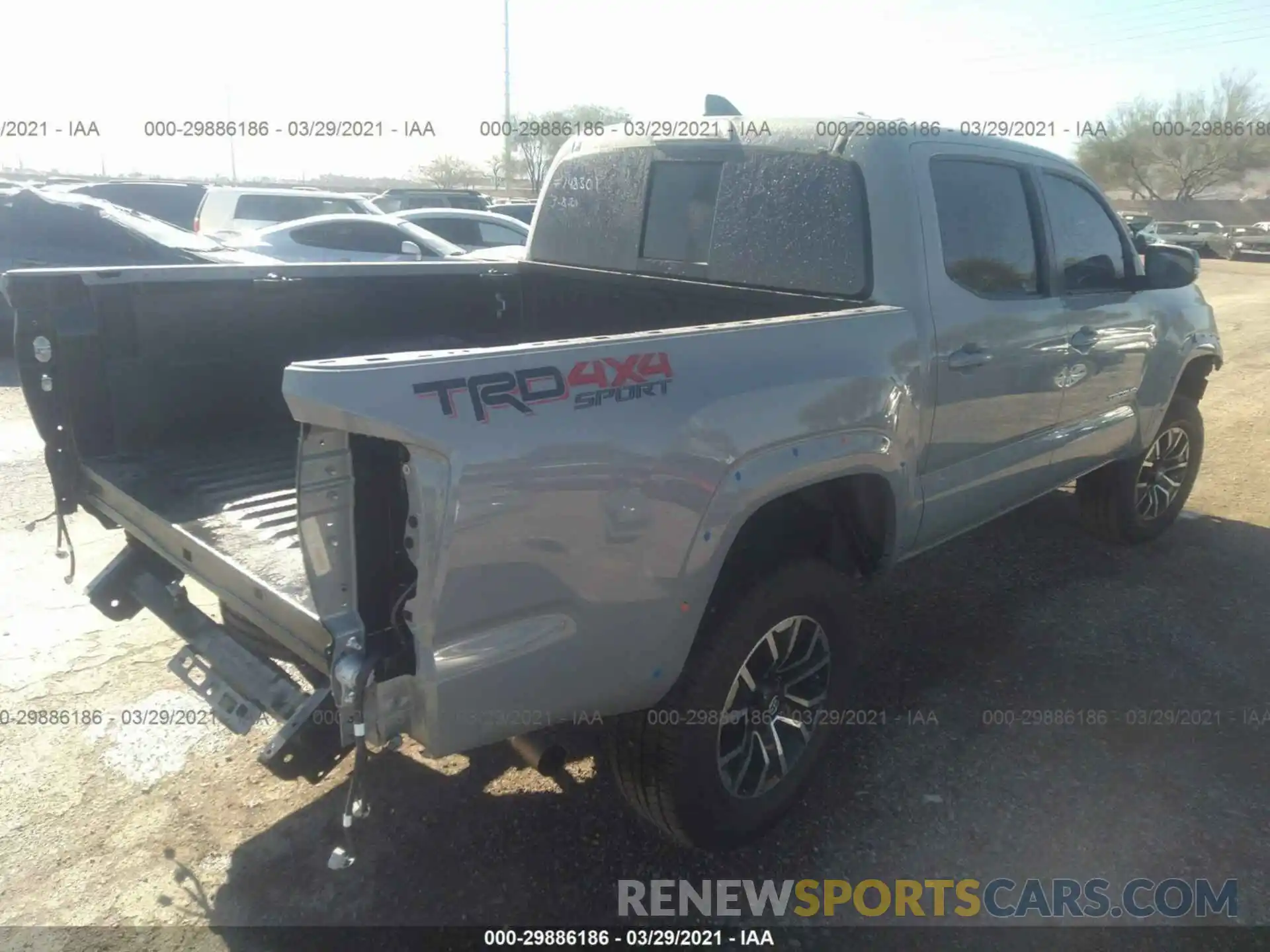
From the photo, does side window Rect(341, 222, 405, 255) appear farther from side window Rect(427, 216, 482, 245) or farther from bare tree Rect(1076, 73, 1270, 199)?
bare tree Rect(1076, 73, 1270, 199)

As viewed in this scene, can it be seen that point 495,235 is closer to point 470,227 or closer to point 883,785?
point 470,227

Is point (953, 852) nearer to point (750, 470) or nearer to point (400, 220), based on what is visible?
point (750, 470)

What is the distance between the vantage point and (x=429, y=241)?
11844mm

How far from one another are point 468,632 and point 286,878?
1.34 m

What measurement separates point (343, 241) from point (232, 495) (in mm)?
9380

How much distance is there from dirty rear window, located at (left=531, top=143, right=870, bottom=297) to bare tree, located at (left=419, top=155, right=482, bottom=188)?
178 feet

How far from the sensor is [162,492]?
2.94 m

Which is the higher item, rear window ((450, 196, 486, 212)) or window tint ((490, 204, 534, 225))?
rear window ((450, 196, 486, 212))

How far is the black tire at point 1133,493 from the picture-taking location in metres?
5.09

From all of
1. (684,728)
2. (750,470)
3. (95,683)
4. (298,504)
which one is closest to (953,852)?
(684,728)

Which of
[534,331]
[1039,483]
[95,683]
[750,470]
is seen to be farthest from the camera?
[534,331]

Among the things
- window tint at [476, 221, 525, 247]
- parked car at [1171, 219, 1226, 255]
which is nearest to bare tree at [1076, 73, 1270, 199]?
parked car at [1171, 219, 1226, 255]

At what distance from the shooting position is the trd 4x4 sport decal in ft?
6.31

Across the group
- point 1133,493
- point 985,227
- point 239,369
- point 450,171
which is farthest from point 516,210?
point 450,171
